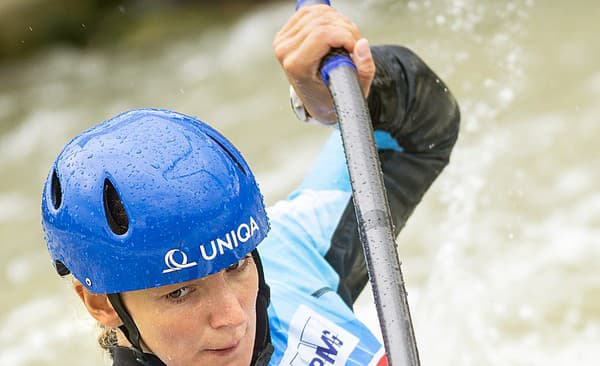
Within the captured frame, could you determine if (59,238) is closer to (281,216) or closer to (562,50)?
(281,216)

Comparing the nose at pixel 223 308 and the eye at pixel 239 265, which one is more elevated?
the eye at pixel 239 265

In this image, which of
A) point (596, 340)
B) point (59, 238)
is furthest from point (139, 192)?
point (596, 340)

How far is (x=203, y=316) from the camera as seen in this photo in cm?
152

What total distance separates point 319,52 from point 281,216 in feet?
1.31

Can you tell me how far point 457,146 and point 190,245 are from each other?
8.93ft

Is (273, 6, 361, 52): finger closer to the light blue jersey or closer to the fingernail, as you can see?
the fingernail

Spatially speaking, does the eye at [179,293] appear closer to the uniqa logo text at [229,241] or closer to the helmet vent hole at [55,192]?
the uniqa logo text at [229,241]

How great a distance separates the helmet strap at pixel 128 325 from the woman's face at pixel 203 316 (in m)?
0.01

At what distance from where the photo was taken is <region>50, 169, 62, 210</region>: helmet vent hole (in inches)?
64.1

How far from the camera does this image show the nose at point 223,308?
152 cm

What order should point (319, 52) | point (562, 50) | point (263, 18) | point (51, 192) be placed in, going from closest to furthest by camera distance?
point (51, 192), point (319, 52), point (562, 50), point (263, 18)

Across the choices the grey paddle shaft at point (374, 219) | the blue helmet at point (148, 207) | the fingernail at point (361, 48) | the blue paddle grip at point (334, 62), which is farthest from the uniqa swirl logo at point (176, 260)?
the fingernail at point (361, 48)

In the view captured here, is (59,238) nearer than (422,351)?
Yes

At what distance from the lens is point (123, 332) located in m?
1.68
